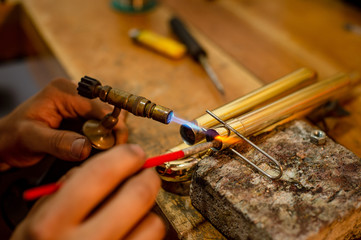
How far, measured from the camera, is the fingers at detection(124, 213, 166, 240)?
522 mm

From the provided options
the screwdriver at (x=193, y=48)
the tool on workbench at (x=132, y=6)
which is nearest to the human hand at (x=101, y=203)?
the screwdriver at (x=193, y=48)

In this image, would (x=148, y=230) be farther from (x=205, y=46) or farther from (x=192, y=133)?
(x=205, y=46)

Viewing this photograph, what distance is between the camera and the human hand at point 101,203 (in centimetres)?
44

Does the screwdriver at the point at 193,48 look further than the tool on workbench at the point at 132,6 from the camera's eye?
No

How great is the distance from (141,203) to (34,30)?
123 cm

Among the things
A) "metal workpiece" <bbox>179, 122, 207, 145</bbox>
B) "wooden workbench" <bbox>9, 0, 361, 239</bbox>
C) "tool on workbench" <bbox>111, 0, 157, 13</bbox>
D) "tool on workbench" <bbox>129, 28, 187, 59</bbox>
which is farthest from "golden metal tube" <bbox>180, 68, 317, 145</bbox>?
"tool on workbench" <bbox>111, 0, 157, 13</bbox>

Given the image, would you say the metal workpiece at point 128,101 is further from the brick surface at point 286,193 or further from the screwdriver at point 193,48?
the screwdriver at point 193,48

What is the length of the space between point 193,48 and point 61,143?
67 cm

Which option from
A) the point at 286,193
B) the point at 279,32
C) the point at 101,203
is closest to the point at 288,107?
the point at 286,193

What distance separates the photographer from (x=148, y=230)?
1.74 ft

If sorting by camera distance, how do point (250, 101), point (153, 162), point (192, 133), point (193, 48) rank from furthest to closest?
point (193, 48) < point (250, 101) < point (192, 133) < point (153, 162)

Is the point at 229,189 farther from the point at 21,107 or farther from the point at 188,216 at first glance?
the point at 21,107

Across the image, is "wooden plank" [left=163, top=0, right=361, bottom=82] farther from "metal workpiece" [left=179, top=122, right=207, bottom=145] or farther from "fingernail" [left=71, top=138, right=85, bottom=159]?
"fingernail" [left=71, top=138, right=85, bottom=159]

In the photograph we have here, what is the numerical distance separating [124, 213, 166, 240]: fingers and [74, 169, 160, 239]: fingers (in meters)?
0.02
